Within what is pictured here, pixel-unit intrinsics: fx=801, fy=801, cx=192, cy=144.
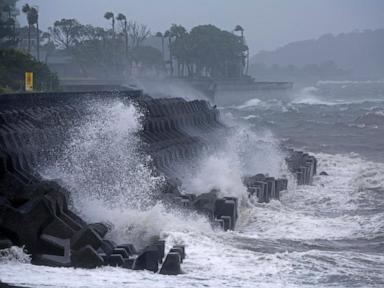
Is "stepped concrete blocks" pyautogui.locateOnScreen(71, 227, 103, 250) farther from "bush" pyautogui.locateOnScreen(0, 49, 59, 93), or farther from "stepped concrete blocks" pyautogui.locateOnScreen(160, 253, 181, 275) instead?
"bush" pyautogui.locateOnScreen(0, 49, 59, 93)

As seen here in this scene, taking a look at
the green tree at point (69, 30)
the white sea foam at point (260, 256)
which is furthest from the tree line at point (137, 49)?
the white sea foam at point (260, 256)

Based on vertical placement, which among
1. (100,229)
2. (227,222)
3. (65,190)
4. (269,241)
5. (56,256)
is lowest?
(269,241)

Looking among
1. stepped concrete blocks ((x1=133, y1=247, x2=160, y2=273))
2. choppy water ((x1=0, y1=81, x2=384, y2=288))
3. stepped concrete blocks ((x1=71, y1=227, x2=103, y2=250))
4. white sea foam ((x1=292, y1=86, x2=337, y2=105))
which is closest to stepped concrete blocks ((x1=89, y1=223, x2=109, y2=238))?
choppy water ((x1=0, y1=81, x2=384, y2=288))

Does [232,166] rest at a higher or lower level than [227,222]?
higher

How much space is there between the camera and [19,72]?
97.0 ft

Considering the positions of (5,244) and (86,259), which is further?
(5,244)

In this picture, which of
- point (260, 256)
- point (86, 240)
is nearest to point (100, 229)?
point (86, 240)

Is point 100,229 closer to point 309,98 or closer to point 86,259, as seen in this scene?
point 86,259

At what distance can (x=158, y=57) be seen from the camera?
234ft

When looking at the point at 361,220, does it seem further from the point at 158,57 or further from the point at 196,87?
the point at 158,57

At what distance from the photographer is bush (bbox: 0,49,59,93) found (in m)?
28.1

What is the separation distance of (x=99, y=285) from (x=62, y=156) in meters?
6.02

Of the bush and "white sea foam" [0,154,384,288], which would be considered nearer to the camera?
"white sea foam" [0,154,384,288]

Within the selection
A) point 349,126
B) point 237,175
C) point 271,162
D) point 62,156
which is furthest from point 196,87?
point 62,156
